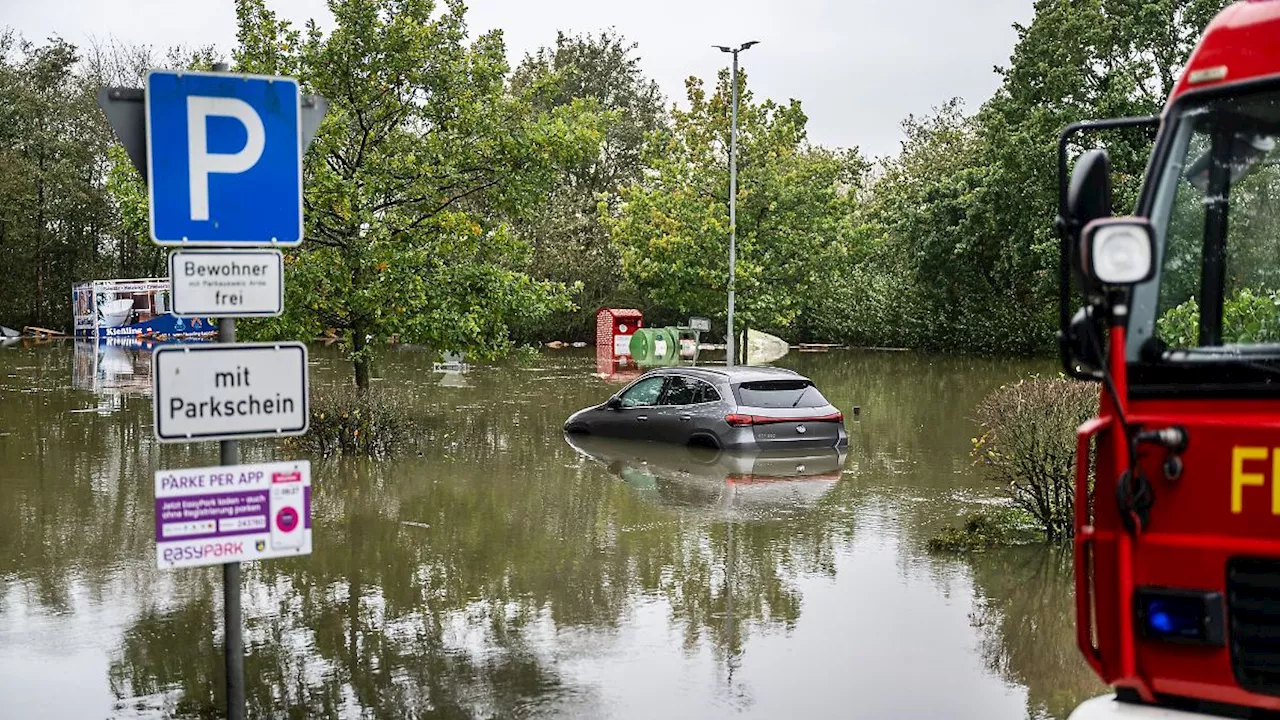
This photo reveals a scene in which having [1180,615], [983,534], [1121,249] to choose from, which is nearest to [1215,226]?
[1121,249]

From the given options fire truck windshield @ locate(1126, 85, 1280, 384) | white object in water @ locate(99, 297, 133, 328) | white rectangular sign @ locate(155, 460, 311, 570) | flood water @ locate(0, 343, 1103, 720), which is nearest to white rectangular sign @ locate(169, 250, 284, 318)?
white rectangular sign @ locate(155, 460, 311, 570)

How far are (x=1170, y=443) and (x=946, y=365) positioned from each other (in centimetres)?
3853

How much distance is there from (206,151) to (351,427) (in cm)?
1224

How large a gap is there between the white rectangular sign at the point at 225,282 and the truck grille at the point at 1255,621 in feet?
12.5

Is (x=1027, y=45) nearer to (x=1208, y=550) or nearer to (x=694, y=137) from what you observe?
(x=694, y=137)

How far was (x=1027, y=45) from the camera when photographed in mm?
41688

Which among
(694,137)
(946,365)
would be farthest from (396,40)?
(946,365)

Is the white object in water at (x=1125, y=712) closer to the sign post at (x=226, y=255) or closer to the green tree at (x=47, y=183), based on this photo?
the sign post at (x=226, y=255)

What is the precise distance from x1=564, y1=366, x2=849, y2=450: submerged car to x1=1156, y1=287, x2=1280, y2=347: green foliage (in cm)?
1315

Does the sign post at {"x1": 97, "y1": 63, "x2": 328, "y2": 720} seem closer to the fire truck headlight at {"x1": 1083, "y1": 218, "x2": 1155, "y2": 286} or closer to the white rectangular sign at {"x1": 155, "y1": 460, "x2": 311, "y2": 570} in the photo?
the white rectangular sign at {"x1": 155, "y1": 460, "x2": 311, "y2": 570}

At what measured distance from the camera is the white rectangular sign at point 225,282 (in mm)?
5684

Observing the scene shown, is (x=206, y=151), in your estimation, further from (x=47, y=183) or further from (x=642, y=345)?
(x=47, y=183)

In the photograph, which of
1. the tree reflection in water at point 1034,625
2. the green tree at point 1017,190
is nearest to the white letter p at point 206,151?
the tree reflection in water at point 1034,625

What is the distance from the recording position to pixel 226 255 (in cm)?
580
